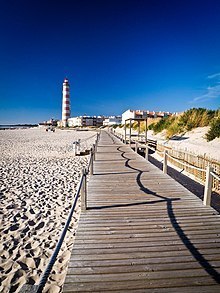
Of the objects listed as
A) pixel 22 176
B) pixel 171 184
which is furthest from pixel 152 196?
pixel 22 176

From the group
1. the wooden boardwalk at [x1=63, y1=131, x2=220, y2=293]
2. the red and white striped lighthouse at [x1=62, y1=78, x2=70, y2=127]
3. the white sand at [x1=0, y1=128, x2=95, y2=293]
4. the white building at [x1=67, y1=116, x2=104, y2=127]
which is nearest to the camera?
the wooden boardwalk at [x1=63, y1=131, x2=220, y2=293]

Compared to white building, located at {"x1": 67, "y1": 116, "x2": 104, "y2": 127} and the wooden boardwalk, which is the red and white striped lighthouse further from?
the wooden boardwalk

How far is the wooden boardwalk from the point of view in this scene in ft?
7.46

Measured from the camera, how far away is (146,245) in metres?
2.96

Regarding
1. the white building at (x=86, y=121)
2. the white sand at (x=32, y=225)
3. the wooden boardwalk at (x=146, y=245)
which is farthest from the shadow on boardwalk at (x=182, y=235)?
the white building at (x=86, y=121)

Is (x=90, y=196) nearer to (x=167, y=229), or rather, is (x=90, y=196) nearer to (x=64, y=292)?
(x=167, y=229)

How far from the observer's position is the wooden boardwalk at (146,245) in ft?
7.46

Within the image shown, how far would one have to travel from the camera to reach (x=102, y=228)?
11.4ft

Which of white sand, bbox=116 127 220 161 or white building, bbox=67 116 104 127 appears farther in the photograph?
white building, bbox=67 116 104 127

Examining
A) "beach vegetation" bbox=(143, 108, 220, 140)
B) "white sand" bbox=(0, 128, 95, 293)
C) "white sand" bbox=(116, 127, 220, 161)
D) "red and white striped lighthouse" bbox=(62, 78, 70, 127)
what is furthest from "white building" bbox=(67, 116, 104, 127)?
"white sand" bbox=(0, 128, 95, 293)

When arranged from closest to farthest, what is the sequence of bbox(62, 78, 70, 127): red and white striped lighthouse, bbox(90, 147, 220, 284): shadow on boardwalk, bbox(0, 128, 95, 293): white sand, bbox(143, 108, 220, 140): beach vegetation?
bbox(90, 147, 220, 284): shadow on boardwalk, bbox(0, 128, 95, 293): white sand, bbox(143, 108, 220, 140): beach vegetation, bbox(62, 78, 70, 127): red and white striped lighthouse

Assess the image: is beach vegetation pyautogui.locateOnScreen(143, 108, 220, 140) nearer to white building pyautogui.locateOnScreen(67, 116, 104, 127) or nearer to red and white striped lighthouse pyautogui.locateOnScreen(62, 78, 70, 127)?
red and white striped lighthouse pyautogui.locateOnScreen(62, 78, 70, 127)

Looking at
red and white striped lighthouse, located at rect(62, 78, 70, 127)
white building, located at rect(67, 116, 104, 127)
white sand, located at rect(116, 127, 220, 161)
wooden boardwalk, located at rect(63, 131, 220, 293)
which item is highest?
red and white striped lighthouse, located at rect(62, 78, 70, 127)

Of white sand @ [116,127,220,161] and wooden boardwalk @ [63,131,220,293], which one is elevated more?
white sand @ [116,127,220,161]
